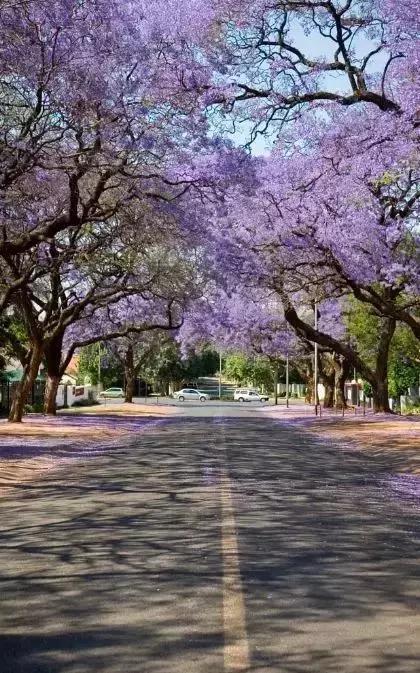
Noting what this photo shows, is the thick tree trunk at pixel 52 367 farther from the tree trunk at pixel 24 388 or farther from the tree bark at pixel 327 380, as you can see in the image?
the tree bark at pixel 327 380

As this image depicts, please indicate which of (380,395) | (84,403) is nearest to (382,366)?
(380,395)

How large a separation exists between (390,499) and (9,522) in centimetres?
595

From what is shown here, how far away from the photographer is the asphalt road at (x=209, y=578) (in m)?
5.27

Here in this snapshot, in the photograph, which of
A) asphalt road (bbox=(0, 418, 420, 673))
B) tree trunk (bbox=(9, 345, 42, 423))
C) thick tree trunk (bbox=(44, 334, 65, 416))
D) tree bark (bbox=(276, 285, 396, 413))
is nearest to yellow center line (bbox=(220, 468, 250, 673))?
asphalt road (bbox=(0, 418, 420, 673))

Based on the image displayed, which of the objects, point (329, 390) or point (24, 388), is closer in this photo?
point (24, 388)

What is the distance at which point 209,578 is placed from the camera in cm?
725

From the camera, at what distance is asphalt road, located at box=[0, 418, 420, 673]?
17.3 feet

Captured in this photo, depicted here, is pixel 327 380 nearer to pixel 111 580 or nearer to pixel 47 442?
pixel 47 442

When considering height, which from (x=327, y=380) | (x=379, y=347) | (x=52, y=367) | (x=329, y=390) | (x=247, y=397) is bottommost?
(x=329, y=390)

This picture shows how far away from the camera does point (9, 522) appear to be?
10.5 metres

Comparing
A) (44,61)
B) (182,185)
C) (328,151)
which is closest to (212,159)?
(182,185)

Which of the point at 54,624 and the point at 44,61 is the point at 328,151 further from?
the point at 54,624

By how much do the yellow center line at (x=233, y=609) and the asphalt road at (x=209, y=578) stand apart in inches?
0.7

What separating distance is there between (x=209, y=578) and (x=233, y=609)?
1049 millimetres
